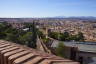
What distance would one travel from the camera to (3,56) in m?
2.37

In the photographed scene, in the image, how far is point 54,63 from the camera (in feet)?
6.79

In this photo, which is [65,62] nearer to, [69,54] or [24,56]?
[24,56]

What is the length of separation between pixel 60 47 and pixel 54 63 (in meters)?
13.2

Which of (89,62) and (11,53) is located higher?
(11,53)

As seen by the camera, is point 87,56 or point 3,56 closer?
point 3,56

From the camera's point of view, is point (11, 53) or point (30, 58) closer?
point (30, 58)

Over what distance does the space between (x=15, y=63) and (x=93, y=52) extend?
1453 centimetres

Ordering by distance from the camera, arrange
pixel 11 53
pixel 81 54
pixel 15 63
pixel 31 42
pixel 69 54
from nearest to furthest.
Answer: pixel 15 63 < pixel 11 53 < pixel 69 54 < pixel 81 54 < pixel 31 42

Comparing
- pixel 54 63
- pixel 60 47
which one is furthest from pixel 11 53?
pixel 60 47

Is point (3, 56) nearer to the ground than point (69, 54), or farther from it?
farther from it

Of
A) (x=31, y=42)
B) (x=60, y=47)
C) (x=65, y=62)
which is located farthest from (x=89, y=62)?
(x=65, y=62)

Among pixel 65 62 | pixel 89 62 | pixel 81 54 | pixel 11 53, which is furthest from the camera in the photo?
pixel 81 54

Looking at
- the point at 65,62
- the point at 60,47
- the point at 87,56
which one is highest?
the point at 65,62

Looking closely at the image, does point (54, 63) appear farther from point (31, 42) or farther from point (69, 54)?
point (31, 42)
